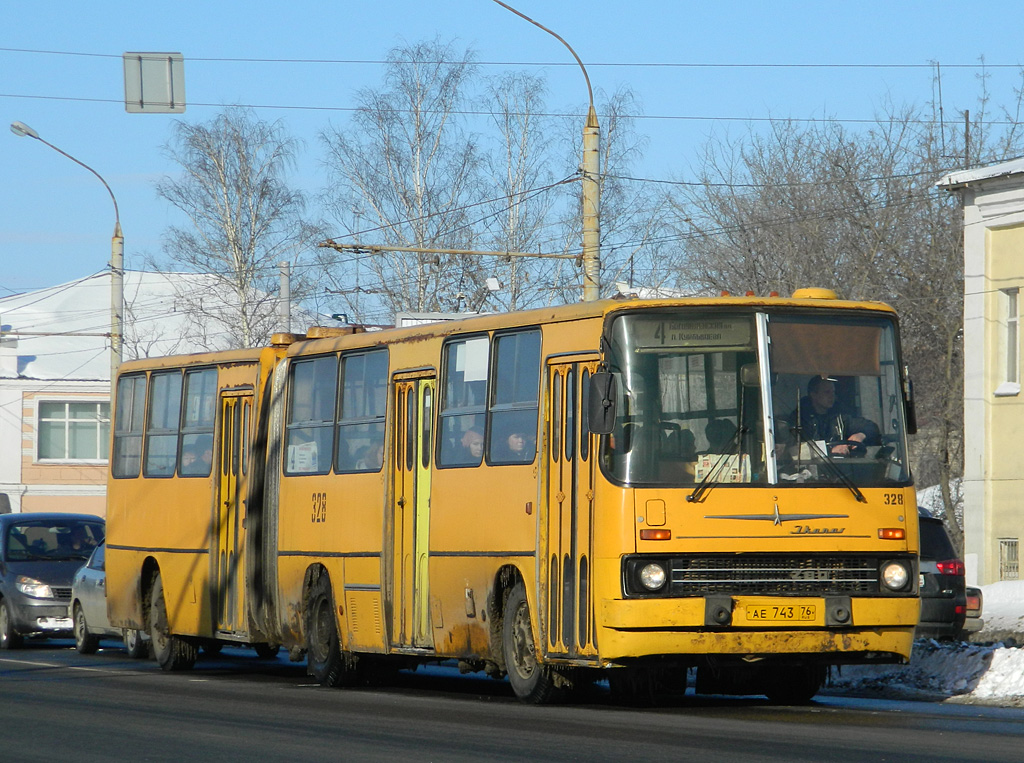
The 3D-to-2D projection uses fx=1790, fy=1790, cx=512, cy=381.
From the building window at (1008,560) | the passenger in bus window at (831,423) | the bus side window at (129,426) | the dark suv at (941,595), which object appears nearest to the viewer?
the passenger in bus window at (831,423)

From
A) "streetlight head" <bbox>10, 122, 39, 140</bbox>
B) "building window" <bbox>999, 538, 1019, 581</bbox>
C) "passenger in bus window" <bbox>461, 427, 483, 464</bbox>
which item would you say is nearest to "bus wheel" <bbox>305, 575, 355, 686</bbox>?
"passenger in bus window" <bbox>461, 427, 483, 464</bbox>

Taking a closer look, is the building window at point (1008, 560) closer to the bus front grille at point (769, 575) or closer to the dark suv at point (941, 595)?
the dark suv at point (941, 595)

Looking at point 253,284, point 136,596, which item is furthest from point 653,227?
point 136,596

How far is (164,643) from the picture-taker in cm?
1933

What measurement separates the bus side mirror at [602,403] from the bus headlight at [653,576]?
93 cm

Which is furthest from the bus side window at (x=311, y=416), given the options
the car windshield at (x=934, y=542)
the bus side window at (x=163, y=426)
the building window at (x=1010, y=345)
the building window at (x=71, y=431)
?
the building window at (x=71, y=431)

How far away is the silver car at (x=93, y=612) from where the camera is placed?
2134 cm

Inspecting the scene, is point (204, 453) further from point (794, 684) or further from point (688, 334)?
point (688, 334)

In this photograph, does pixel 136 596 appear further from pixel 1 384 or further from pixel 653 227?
pixel 1 384

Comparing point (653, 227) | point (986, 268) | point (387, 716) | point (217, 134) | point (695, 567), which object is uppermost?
point (217, 134)

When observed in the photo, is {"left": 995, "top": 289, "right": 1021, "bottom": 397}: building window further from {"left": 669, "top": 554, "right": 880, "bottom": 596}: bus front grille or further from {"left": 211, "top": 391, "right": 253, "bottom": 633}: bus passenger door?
{"left": 669, "top": 554, "right": 880, "bottom": 596}: bus front grille

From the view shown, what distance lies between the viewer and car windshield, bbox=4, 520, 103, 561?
23594 mm

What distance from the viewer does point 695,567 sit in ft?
38.5

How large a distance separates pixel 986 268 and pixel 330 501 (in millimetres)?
18307
